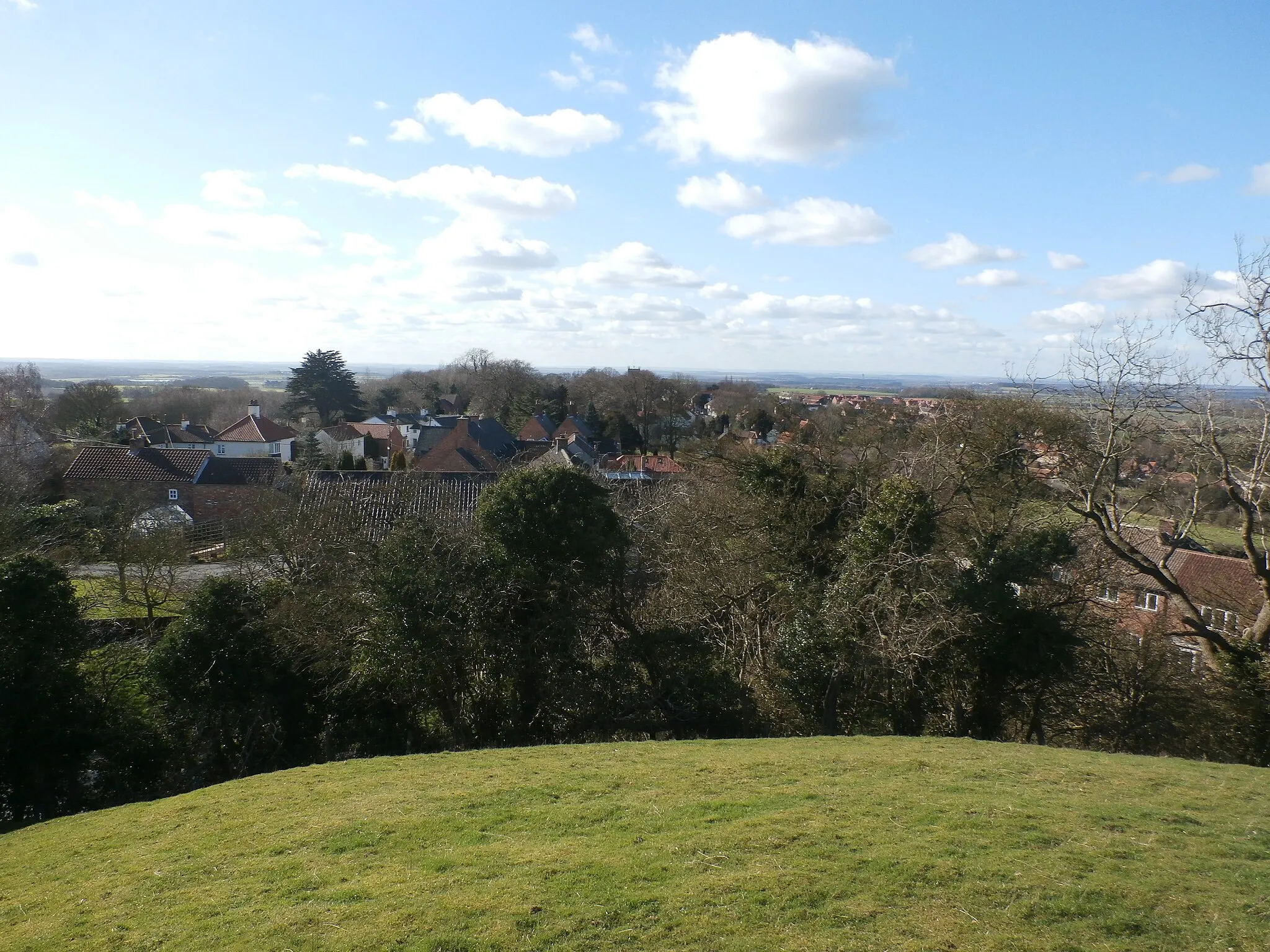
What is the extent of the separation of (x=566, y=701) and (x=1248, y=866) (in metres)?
10.4

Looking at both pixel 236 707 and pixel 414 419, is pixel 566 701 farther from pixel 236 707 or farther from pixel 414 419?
pixel 414 419

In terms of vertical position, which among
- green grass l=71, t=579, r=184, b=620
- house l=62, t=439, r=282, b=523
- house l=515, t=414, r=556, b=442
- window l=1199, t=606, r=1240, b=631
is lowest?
green grass l=71, t=579, r=184, b=620

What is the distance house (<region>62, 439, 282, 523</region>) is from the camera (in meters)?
33.2

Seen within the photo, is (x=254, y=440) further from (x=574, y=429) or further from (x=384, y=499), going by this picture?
(x=384, y=499)

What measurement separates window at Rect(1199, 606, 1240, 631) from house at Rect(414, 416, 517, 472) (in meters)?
28.5

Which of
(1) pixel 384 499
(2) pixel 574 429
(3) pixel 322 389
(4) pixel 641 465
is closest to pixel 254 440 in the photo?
(3) pixel 322 389

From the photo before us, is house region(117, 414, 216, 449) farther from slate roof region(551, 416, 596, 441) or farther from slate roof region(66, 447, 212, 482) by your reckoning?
slate roof region(551, 416, 596, 441)

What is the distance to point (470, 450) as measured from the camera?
48906 mm

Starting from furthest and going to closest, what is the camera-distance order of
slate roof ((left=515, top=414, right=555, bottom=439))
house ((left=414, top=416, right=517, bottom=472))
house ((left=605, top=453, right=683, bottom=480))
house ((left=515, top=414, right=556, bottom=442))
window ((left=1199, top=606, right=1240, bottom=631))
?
1. slate roof ((left=515, top=414, right=555, bottom=439))
2. house ((left=515, top=414, right=556, bottom=442))
3. house ((left=414, top=416, right=517, bottom=472))
4. house ((left=605, top=453, right=683, bottom=480))
5. window ((left=1199, top=606, right=1240, bottom=631))

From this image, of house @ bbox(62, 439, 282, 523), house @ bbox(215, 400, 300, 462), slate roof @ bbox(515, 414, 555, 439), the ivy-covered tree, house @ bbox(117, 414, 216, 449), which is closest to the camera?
the ivy-covered tree

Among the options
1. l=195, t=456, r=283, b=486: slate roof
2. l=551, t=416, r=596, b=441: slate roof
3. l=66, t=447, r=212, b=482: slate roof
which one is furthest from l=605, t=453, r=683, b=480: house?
l=66, t=447, r=212, b=482: slate roof

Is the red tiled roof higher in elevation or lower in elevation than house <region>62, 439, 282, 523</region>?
higher

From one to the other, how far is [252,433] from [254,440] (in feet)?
3.17

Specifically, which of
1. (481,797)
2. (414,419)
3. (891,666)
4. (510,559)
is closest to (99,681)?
(510,559)
